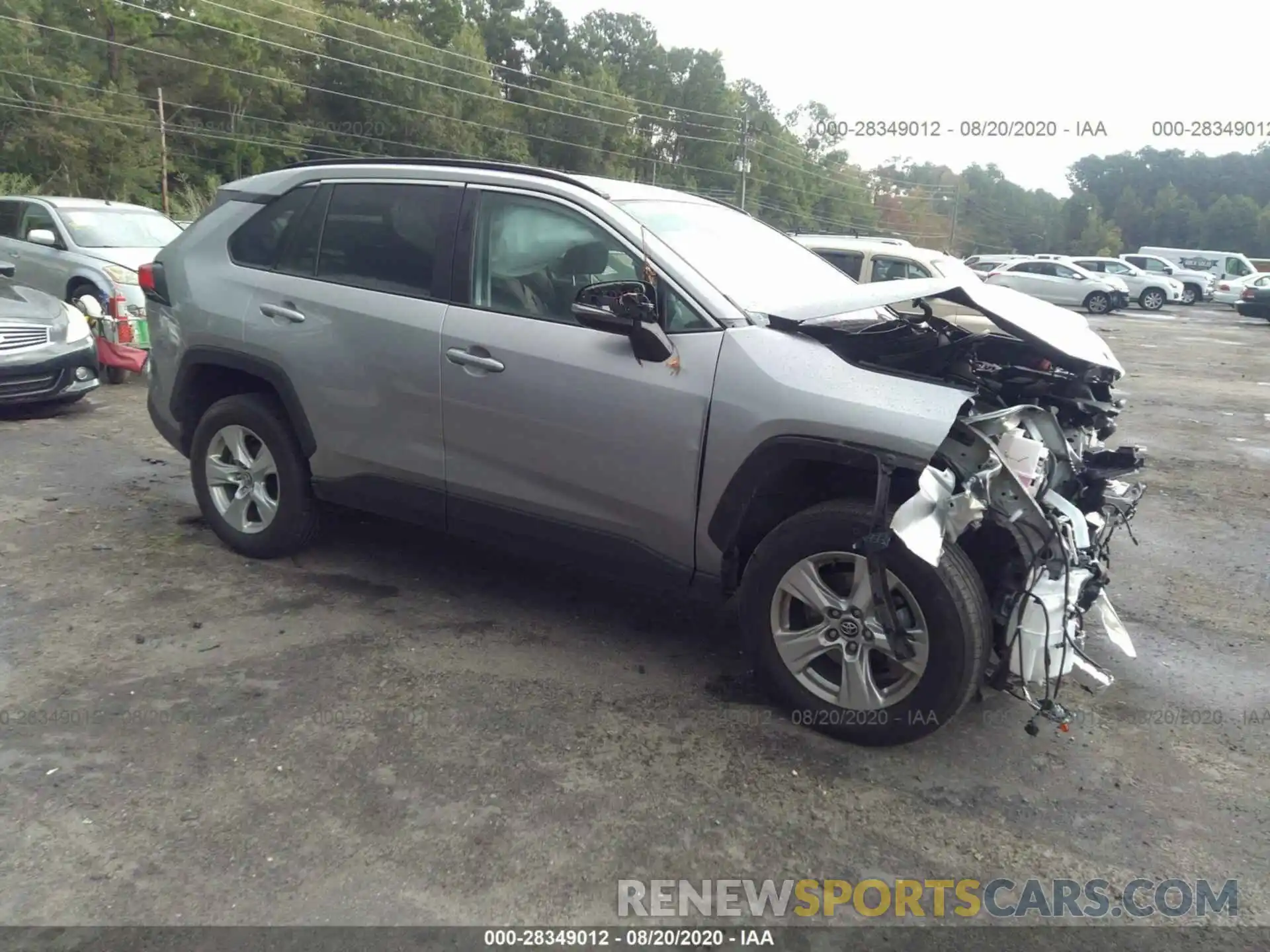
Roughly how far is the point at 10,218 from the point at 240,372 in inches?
325

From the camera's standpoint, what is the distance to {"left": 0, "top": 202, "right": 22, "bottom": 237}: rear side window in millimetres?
10859

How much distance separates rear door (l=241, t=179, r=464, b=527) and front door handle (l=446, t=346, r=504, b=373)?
88mm

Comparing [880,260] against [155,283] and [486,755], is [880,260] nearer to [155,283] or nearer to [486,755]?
[155,283]

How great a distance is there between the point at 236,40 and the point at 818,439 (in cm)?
4714

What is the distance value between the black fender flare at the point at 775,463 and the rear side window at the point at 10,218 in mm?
10567

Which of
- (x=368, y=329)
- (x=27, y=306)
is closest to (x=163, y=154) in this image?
(x=27, y=306)

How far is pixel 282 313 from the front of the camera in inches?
177

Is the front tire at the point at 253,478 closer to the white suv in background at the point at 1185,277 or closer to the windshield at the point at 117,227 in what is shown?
the windshield at the point at 117,227

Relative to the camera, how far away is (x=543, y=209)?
402 cm

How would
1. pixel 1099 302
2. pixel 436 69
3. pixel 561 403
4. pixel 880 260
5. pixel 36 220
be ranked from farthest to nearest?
pixel 436 69, pixel 1099 302, pixel 880 260, pixel 36 220, pixel 561 403

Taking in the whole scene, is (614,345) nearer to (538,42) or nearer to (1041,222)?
(538,42)

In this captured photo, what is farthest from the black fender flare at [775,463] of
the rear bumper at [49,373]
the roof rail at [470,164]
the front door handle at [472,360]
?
the rear bumper at [49,373]

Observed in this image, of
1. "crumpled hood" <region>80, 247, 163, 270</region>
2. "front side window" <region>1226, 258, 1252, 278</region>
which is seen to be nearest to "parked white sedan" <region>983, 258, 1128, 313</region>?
"front side window" <region>1226, 258, 1252, 278</region>

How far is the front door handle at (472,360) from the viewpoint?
153 inches
